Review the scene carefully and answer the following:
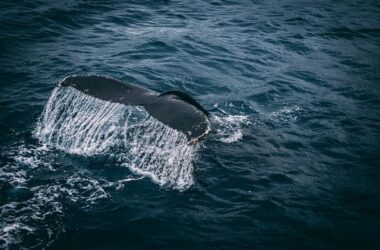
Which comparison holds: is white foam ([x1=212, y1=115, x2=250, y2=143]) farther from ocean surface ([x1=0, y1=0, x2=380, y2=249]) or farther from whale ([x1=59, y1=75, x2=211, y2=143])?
whale ([x1=59, y1=75, x2=211, y2=143])

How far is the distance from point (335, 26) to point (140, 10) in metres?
9.33


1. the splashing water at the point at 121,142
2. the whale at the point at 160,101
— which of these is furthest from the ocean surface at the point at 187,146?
the whale at the point at 160,101

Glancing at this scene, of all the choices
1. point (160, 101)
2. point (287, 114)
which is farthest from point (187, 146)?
point (287, 114)

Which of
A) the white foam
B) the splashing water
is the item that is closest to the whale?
the splashing water

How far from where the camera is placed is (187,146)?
15.2 feet

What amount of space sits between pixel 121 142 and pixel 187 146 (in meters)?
2.63

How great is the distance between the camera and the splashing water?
5.99m

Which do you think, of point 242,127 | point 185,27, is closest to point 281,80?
point 242,127

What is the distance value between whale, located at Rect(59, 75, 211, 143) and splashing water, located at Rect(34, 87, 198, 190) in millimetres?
168

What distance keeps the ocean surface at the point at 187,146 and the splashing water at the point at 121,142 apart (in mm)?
32

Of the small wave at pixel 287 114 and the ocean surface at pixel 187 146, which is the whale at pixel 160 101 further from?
the small wave at pixel 287 114

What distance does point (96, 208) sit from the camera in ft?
17.2

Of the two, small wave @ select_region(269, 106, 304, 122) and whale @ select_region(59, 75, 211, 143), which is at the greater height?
whale @ select_region(59, 75, 211, 143)

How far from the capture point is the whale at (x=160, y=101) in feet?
14.0
